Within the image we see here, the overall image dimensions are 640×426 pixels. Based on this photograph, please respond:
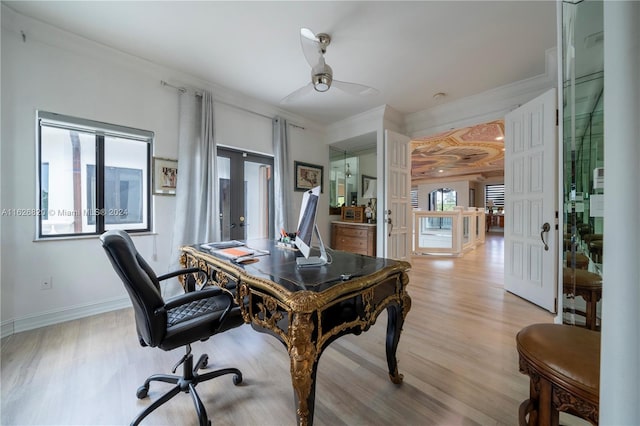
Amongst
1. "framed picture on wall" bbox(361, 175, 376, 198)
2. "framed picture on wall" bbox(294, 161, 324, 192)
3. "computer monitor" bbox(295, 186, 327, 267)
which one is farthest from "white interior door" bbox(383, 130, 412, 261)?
"computer monitor" bbox(295, 186, 327, 267)

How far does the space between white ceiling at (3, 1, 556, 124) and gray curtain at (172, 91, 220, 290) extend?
0.47m

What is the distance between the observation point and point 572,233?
187cm

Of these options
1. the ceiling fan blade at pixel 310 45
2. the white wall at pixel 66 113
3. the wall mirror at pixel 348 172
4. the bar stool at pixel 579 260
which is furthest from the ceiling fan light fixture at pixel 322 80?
the wall mirror at pixel 348 172

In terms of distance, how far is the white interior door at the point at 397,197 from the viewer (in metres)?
3.73

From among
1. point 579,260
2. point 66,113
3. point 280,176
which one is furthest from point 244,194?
point 579,260

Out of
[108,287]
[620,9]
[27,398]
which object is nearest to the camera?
[620,9]

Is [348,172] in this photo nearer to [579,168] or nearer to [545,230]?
[545,230]

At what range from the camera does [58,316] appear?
226 cm

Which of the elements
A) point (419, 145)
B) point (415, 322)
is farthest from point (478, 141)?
point (415, 322)

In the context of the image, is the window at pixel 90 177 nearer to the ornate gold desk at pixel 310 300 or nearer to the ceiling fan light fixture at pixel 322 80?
the ornate gold desk at pixel 310 300

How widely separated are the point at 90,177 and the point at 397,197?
13.3 ft

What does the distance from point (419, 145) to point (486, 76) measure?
2.75 metres

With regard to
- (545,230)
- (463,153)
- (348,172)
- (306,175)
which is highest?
(463,153)

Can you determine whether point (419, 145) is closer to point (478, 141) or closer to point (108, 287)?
point (478, 141)
